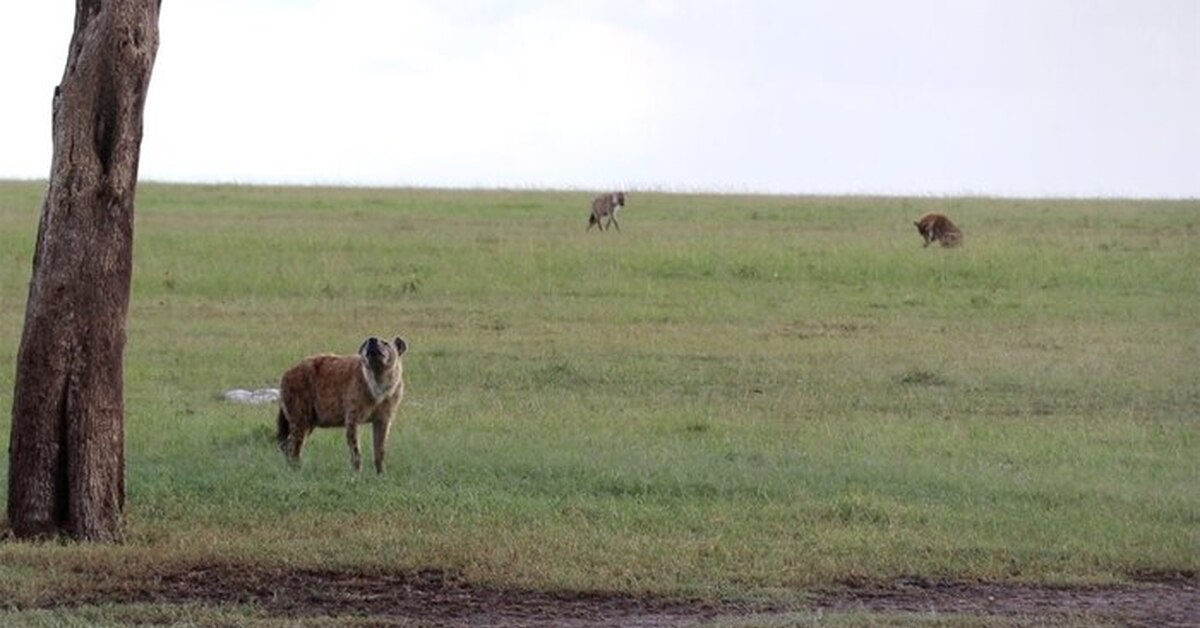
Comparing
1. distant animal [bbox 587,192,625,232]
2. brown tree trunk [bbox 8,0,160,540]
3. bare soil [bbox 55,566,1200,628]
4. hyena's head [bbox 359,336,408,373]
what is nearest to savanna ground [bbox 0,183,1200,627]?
bare soil [bbox 55,566,1200,628]

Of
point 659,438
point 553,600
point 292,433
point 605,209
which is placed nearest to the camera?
point 553,600

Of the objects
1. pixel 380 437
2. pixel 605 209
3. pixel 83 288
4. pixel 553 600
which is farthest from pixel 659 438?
pixel 605 209

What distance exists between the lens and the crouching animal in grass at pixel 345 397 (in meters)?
11.5

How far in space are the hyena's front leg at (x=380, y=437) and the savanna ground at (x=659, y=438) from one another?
0.12m

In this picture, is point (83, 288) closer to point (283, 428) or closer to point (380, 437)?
point (380, 437)

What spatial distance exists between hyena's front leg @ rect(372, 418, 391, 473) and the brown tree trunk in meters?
2.24

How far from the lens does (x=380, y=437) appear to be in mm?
11555

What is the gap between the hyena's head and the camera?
11336 millimetres

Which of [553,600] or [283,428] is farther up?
[283,428]

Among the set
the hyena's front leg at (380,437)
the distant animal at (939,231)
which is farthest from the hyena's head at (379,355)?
the distant animal at (939,231)

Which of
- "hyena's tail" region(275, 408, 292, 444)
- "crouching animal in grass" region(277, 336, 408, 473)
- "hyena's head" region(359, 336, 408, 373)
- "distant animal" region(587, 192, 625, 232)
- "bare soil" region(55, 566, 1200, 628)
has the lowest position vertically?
"bare soil" region(55, 566, 1200, 628)

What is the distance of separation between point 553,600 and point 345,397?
3.49 m

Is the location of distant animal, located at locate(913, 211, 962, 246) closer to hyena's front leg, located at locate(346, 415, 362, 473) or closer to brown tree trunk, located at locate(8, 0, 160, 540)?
hyena's front leg, located at locate(346, 415, 362, 473)

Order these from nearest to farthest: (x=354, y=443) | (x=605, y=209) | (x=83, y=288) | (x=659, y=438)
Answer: (x=83, y=288), (x=354, y=443), (x=659, y=438), (x=605, y=209)
